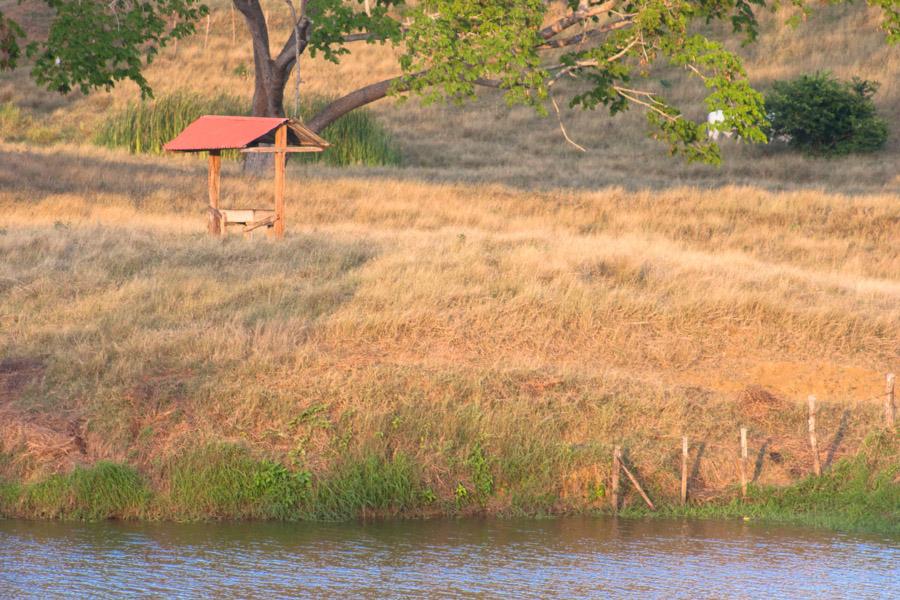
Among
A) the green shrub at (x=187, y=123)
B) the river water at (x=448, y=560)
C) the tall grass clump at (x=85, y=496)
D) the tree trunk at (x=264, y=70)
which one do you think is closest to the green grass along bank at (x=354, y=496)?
the tall grass clump at (x=85, y=496)

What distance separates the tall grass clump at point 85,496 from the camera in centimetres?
1071

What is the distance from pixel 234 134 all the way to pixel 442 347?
6.32m

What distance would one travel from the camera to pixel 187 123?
33281 millimetres

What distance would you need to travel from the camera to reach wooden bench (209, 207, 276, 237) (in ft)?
62.0

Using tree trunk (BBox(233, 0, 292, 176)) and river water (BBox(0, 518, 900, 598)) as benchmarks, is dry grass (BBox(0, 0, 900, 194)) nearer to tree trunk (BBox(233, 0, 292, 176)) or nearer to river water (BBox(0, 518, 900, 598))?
tree trunk (BBox(233, 0, 292, 176))

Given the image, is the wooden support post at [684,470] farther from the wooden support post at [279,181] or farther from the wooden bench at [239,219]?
the wooden bench at [239,219]

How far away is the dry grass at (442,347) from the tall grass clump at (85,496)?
1.19 feet

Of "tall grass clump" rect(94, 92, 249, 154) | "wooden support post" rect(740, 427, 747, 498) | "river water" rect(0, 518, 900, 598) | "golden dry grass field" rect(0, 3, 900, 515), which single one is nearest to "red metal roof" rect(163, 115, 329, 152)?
"golden dry grass field" rect(0, 3, 900, 515)

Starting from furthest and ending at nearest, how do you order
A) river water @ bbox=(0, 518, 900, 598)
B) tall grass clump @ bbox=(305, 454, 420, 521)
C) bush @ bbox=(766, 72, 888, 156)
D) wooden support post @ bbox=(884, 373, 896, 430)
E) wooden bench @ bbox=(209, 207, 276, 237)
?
bush @ bbox=(766, 72, 888, 156) → wooden bench @ bbox=(209, 207, 276, 237) → wooden support post @ bbox=(884, 373, 896, 430) → tall grass clump @ bbox=(305, 454, 420, 521) → river water @ bbox=(0, 518, 900, 598)

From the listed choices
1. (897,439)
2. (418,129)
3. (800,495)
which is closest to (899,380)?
(897,439)

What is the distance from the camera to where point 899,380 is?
14336 millimetres

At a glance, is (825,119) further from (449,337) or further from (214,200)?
(449,337)

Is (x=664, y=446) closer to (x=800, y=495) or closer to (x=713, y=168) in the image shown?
(x=800, y=495)

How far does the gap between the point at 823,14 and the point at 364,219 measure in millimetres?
31181
